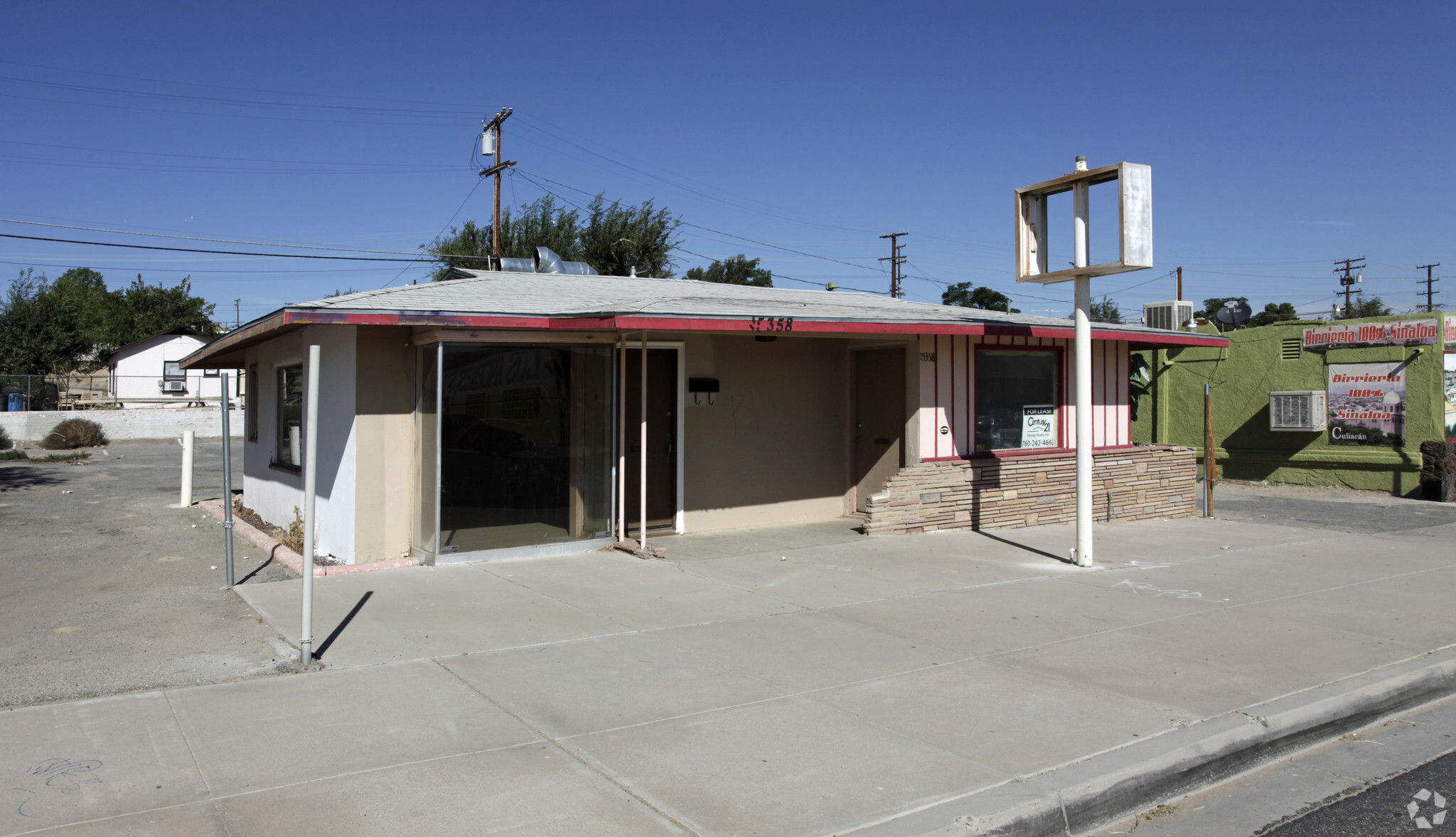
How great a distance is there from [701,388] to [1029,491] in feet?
15.4

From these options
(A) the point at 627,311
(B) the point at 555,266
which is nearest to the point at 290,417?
(A) the point at 627,311

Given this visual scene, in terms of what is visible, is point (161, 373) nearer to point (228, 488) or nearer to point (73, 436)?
point (73, 436)

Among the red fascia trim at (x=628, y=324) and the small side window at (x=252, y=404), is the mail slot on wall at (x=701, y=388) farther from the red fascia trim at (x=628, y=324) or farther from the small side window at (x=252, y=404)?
the small side window at (x=252, y=404)

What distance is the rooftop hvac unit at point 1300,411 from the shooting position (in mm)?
18750

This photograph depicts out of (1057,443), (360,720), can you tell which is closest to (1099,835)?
(360,720)

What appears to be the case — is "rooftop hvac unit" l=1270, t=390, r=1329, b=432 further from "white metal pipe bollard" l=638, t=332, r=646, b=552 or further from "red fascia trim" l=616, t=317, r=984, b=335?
"white metal pipe bollard" l=638, t=332, r=646, b=552

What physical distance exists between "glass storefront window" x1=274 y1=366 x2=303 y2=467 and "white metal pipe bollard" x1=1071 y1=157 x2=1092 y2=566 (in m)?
8.58

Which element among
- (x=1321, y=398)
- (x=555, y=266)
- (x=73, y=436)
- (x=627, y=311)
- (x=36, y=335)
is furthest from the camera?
(x=36, y=335)

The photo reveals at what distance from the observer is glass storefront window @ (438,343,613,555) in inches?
369

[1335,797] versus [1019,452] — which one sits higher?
[1019,452]

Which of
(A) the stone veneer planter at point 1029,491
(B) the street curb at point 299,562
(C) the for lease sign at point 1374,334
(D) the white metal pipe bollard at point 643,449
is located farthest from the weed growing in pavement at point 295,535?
(C) the for lease sign at point 1374,334

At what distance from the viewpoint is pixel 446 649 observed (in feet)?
21.8

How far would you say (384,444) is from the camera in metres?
9.63

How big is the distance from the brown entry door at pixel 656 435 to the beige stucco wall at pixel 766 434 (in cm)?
20
